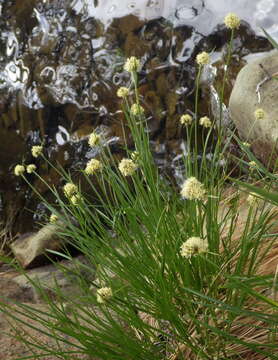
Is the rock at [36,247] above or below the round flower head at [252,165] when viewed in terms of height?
below

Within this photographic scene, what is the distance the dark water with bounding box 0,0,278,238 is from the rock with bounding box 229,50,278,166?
64 cm

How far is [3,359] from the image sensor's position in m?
1.94

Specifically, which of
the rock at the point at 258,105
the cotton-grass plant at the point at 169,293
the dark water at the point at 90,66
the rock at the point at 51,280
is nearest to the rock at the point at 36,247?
the rock at the point at 51,280

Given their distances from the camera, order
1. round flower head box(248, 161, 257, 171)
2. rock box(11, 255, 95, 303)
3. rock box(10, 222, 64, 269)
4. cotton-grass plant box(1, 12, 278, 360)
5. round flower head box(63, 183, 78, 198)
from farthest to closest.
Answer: rock box(10, 222, 64, 269) → rock box(11, 255, 95, 303) → round flower head box(63, 183, 78, 198) → cotton-grass plant box(1, 12, 278, 360) → round flower head box(248, 161, 257, 171)

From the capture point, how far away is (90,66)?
4602 mm

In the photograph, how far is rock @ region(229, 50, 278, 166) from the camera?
9.79 ft

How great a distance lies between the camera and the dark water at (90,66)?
410 cm

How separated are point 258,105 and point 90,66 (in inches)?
76.0

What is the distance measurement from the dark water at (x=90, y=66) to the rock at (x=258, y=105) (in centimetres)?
64

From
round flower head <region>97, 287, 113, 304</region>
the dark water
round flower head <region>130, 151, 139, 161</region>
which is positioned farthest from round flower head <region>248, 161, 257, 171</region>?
the dark water

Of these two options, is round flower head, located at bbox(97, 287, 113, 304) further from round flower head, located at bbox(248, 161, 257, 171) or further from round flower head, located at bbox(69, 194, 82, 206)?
round flower head, located at bbox(248, 161, 257, 171)

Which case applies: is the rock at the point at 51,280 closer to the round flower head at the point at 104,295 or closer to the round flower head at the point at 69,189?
the round flower head at the point at 69,189

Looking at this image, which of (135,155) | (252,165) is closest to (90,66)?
(135,155)

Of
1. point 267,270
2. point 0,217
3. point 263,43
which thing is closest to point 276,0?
point 263,43
